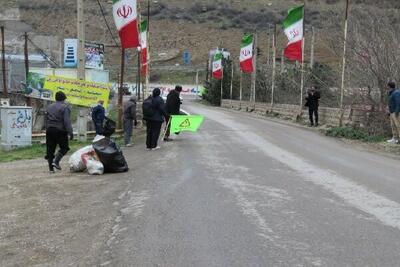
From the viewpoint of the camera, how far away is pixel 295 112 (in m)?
33.0

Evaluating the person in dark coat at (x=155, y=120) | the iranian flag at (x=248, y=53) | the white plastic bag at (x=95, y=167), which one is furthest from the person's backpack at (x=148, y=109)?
the iranian flag at (x=248, y=53)

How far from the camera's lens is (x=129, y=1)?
65.9 feet

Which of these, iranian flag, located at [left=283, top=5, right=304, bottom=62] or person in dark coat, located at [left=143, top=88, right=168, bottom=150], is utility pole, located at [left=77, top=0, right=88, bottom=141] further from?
iranian flag, located at [left=283, top=5, right=304, bottom=62]

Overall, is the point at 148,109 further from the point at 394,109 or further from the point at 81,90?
the point at 394,109

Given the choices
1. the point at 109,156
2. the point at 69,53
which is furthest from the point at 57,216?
the point at 69,53

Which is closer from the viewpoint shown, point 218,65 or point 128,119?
point 128,119

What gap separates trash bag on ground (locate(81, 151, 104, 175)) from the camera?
1285 centimetres

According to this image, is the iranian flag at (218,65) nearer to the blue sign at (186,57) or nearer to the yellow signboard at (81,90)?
the yellow signboard at (81,90)

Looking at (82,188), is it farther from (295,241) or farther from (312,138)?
(312,138)

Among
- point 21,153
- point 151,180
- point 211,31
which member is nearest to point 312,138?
point 21,153

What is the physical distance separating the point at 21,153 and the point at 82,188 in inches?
355

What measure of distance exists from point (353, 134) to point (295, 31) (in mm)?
9071

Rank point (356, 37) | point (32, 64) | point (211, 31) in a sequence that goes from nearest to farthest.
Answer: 1. point (356, 37)
2. point (32, 64)
3. point (211, 31)

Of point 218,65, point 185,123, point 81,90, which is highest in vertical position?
point 218,65
